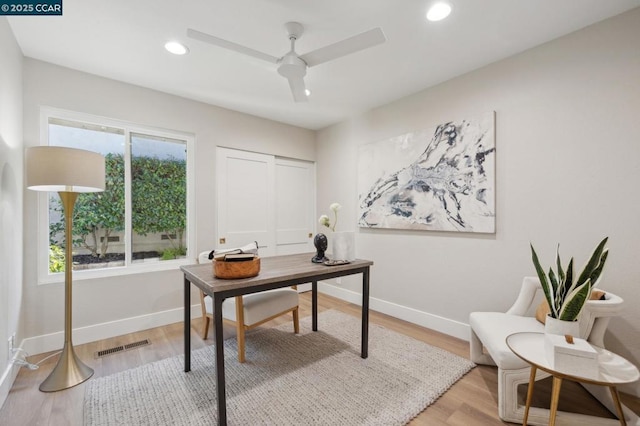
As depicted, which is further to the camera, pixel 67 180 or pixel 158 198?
pixel 158 198

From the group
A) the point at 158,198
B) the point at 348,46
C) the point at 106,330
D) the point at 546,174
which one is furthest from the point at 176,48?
the point at 546,174

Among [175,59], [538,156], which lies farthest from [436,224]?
[175,59]

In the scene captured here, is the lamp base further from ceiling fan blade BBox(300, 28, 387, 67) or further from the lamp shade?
ceiling fan blade BBox(300, 28, 387, 67)

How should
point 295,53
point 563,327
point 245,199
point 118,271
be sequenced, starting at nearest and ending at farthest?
point 563,327 → point 295,53 → point 118,271 → point 245,199

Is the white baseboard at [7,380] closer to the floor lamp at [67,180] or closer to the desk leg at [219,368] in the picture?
the floor lamp at [67,180]

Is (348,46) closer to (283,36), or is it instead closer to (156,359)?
(283,36)

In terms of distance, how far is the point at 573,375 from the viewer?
4.08 feet

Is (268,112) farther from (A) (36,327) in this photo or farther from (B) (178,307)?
(A) (36,327)

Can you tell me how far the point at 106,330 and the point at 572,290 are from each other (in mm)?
3755

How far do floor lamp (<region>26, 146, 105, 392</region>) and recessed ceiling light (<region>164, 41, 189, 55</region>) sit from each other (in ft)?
3.41

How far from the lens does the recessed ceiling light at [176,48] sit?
2.24m

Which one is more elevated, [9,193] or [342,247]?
[9,193]

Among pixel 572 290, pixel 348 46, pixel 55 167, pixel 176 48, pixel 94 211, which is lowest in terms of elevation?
pixel 572 290

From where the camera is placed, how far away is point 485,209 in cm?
256
